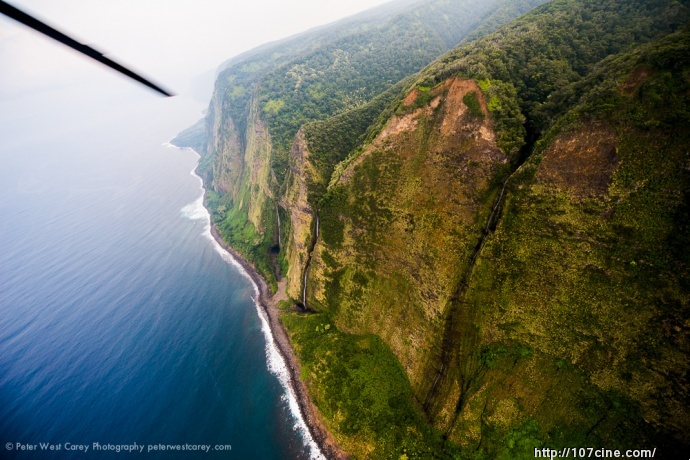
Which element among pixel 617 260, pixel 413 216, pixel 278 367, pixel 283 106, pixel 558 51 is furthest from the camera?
pixel 283 106

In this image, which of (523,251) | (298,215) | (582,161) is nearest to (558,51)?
(582,161)

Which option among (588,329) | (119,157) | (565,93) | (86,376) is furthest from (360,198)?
(119,157)

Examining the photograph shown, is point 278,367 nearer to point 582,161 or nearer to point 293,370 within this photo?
point 293,370

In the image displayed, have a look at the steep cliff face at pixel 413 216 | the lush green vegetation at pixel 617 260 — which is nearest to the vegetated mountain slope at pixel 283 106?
the steep cliff face at pixel 413 216

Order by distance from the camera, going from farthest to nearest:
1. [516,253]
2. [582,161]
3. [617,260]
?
[516,253], [582,161], [617,260]

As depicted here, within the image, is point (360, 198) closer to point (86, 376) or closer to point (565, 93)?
point (565, 93)

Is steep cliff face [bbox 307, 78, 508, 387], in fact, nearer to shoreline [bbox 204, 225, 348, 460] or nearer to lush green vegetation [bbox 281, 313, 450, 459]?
lush green vegetation [bbox 281, 313, 450, 459]

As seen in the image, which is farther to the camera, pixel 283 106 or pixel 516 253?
pixel 283 106
